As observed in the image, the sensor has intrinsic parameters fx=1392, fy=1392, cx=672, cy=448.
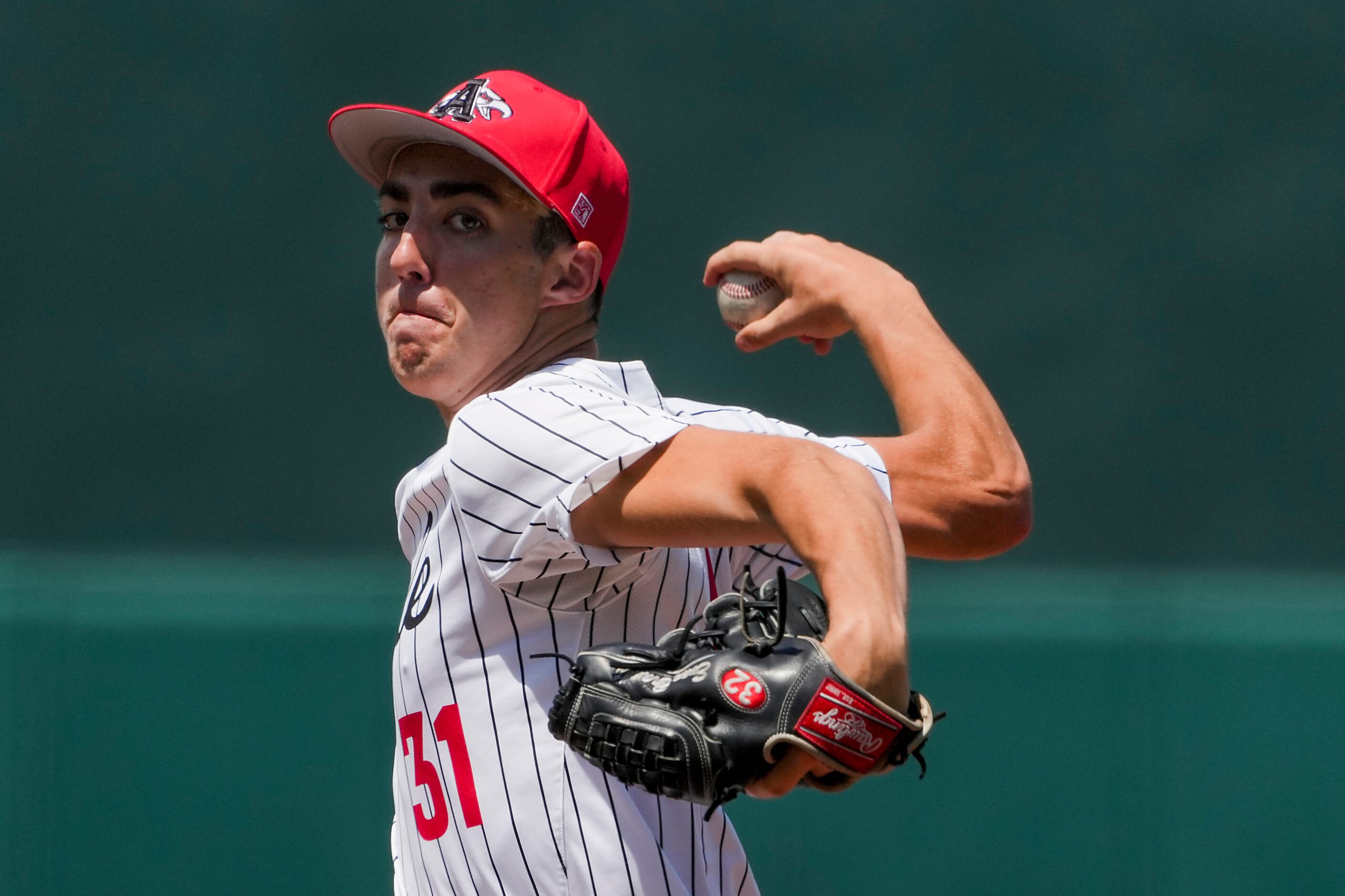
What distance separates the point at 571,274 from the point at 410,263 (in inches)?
6.8

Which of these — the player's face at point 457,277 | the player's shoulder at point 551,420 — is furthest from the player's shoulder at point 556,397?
the player's face at point 457,277

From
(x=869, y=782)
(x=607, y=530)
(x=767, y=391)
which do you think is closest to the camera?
(x=607, y=530)

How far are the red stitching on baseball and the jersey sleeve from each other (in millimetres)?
421

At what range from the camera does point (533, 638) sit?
117 cm

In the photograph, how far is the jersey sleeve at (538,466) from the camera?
3.36 feet

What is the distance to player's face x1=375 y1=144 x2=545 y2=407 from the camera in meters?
1.36

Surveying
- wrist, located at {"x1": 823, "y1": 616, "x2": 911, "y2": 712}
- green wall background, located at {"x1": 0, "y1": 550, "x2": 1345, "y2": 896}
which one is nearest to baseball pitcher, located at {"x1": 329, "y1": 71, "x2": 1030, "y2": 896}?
wrist, located at {"x1": 823, "y1": 616, "x2": 911, "y2": 712}

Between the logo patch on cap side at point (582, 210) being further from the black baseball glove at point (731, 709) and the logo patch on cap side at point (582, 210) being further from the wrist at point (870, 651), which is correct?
the wrist at point (870, 651)

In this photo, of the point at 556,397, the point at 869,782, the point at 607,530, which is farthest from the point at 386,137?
the point at 869,782

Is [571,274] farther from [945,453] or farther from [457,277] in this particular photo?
[945,453]

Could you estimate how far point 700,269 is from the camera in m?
3.51

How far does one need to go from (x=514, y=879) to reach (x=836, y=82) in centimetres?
278

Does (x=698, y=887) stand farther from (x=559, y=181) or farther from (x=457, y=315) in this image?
(x=559, y=181)

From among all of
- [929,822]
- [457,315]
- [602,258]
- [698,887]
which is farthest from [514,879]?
[929,822]
